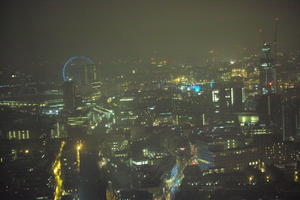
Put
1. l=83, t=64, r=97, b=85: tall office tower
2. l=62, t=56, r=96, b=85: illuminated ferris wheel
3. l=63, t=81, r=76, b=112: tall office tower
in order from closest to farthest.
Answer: l=63, t=81, r=76, b=112: tall office tower → l=62, t=56, r=96, b=85: illuminated ferris wheel → l=83, t=64, r=97, b=85: tall office tower

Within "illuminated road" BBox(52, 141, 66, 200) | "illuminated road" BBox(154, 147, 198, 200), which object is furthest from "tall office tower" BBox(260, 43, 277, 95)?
"illuminated road" BBox(52, 141, 66, 200)

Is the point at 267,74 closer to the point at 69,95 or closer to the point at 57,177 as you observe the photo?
the point at 69,95

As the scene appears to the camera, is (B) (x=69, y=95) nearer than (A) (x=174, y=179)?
No

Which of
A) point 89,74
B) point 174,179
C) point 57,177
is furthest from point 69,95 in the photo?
point 174,179

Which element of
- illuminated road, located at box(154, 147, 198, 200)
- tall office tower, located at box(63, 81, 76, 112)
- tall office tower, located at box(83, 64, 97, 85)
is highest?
Answer: tall office tower, located at box(83, 64, 97, 85)

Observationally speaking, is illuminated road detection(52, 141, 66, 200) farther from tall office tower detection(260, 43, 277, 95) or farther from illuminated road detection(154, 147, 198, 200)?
tall office tower detection(260, 43, 277, 95)

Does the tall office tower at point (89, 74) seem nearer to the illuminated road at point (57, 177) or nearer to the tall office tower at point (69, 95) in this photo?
the tall office tower at point (69, 95)

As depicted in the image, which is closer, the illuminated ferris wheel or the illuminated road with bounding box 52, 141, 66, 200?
the illuminated road with bounding box 52, 141, 66, 200
